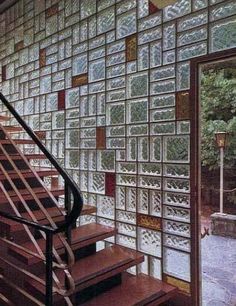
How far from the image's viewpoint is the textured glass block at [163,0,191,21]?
2264mm

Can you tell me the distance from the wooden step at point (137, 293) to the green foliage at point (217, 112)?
14.8 feet

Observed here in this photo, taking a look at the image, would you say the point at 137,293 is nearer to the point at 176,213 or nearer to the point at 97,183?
the point at 176,213

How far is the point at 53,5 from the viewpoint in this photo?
11.3 ft

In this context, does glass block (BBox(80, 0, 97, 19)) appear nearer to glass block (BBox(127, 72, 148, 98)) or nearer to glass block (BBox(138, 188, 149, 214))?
glass block (BBox(127, 72, 148, 98))

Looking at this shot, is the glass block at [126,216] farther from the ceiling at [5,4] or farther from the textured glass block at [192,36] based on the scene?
the ceiling at [5,4]

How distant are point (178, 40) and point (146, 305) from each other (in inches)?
76.0

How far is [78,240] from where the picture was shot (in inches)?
90.4

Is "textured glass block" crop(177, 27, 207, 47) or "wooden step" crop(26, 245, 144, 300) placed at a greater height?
"textured glass block" crop(177, 27, 207, 47)

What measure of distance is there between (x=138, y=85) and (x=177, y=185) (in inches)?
35.6

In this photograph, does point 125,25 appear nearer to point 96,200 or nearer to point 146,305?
point 96,200

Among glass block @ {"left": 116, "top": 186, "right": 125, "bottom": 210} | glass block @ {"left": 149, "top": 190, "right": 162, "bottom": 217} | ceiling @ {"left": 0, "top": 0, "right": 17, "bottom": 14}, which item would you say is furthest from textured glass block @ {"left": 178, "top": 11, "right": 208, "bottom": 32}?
ceiling @ {"left": 0, "top": 0, "right": 17, "bottom": 14}

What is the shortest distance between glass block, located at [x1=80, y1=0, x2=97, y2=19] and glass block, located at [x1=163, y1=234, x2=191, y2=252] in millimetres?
2195

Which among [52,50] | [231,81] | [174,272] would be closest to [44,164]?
[52,50]

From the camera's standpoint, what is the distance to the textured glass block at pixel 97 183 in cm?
289
